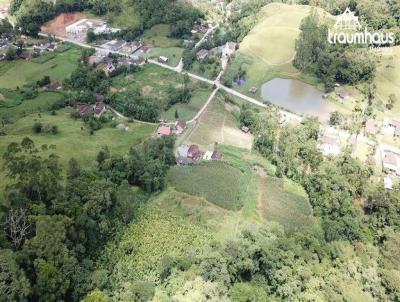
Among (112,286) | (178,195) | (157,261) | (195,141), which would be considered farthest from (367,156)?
(112,286)

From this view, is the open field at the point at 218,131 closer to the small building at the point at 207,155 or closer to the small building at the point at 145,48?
the small building at the point at 207,155

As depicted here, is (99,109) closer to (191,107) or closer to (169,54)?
(191,107)

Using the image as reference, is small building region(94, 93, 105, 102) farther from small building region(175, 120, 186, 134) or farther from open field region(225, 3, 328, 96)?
open field region(225, 3, 328, 96)

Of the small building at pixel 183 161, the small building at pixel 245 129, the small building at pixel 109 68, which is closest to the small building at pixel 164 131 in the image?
the small building at pixel 183 161

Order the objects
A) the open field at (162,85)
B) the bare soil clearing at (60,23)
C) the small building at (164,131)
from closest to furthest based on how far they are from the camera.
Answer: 1. the small building at (164,131)
2. the open field at (162,85)
3. the bare soil clearing at (60,23)

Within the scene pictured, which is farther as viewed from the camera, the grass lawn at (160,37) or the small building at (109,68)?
the grass lawn at (160,37)

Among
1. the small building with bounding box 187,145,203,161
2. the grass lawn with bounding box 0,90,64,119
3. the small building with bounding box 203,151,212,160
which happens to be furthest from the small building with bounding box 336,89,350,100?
the grass lawn with bounding box 0,90,64,119

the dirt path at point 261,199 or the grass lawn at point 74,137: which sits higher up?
the grass lawn at point 74,137
